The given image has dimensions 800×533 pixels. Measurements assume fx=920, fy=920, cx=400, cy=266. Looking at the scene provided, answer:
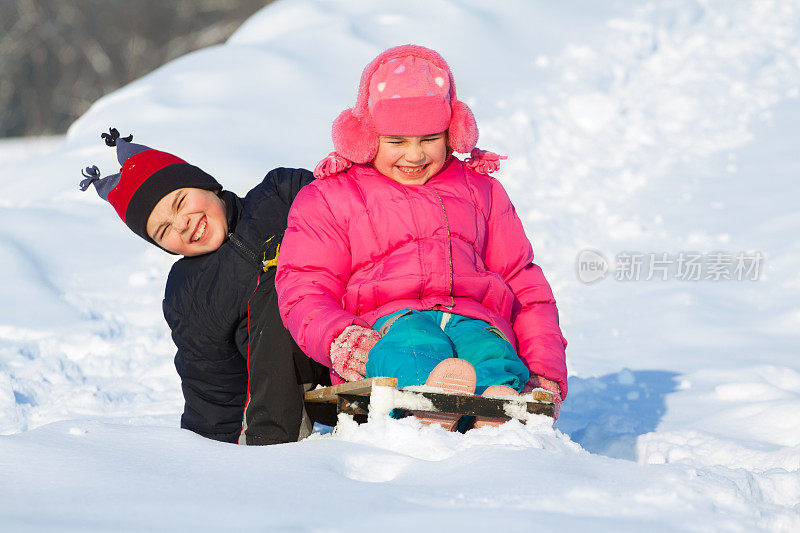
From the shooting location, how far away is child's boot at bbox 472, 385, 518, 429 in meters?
2.17

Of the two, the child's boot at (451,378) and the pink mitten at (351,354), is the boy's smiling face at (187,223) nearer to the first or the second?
the pink mitten at (351,354)

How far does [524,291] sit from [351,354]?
685mm

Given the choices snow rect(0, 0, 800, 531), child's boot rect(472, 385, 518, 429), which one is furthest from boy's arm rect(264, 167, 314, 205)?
child's boot rect(472, 385, 518, 429)

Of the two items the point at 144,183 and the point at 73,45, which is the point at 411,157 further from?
the point at 73,45

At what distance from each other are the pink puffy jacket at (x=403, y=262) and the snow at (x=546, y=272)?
1.27ft

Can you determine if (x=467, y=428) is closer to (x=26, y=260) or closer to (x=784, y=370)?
(x=784, y=370)

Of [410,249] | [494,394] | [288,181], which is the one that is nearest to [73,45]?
[288,181]

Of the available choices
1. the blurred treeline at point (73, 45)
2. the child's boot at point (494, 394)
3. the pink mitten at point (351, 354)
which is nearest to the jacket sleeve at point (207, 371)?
the pink mitten at point (351, 354)

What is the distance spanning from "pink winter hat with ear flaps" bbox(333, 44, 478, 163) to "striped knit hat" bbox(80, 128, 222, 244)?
540 millimetres

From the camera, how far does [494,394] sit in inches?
86.6

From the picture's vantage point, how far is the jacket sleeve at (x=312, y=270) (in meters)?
2.42

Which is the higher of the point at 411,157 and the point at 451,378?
the point at 411,157

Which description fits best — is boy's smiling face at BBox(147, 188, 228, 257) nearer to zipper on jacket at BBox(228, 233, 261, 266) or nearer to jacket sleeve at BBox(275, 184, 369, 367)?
zipper on jacket at BBox(228, 233, 261, 266)

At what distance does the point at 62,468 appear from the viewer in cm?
174
